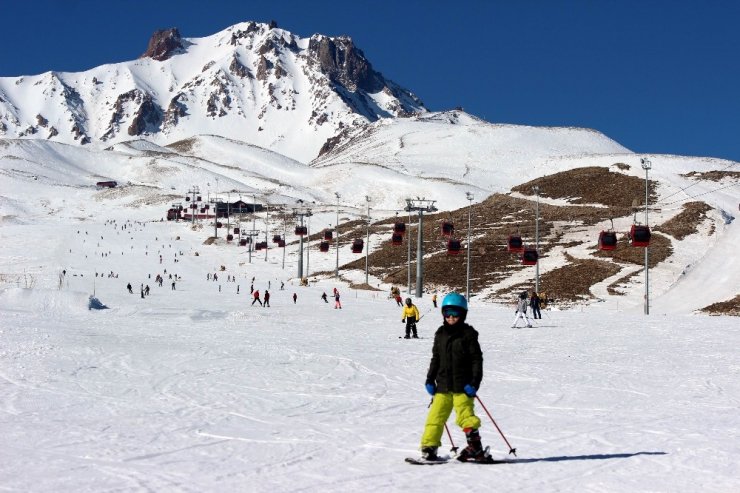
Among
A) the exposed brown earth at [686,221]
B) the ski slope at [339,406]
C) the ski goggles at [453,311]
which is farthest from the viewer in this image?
the exposed brown earth at [686,221]

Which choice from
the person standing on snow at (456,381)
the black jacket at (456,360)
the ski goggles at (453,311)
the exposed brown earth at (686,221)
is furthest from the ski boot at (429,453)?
the exposed brown earth at (686,221)

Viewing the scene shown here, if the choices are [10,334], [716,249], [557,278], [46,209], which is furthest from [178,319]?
[46,209]

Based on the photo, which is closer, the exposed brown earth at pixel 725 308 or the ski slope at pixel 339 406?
the ski slope at pixel 339 406

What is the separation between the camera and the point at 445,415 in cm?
855

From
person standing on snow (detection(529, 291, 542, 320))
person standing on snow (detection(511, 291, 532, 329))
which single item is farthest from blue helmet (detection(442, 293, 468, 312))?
person standing on snow (detection(529, 291, 542, 320))

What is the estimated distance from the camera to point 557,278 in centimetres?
7006

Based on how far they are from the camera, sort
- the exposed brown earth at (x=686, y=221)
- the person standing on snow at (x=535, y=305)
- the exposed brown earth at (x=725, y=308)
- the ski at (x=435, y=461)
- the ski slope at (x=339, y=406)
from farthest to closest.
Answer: the exposed brown earth at (x=686, y=221), the exposed brown earth at (x=725, y=308), the person standing on snow at (x=535, y=305), the ski at (x=435, y=461), the ski slope at (x=339, y=406)

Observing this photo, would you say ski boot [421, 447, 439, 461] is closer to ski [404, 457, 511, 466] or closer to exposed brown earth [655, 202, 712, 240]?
ski [404, 457, 511, 466]

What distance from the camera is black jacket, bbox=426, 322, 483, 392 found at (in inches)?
331

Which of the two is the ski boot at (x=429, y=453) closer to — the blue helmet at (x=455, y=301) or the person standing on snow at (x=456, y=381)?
the person standing on snow at (x=456, y=381)

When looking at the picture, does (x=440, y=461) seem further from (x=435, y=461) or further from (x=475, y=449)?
(x=475, y=449)

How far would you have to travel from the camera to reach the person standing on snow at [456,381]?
8.38m

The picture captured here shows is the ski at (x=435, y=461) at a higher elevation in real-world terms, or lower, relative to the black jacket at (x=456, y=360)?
lower

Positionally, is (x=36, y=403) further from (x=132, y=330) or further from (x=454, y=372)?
(x=132, y=330)
